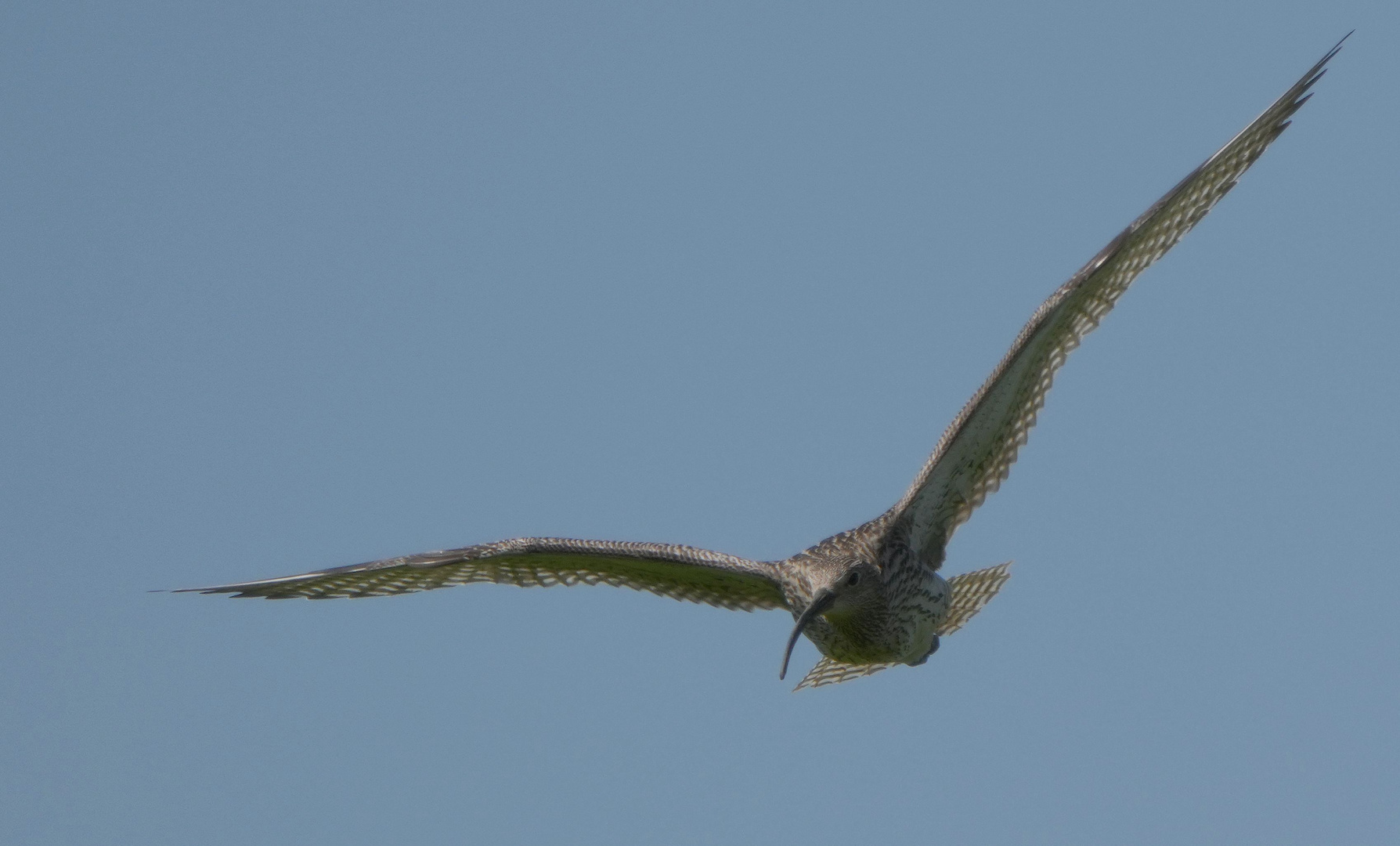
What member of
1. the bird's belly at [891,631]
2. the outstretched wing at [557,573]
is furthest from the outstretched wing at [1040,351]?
the outstretched wing at [557,573]

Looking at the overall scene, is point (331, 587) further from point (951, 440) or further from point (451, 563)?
point (951, 440)

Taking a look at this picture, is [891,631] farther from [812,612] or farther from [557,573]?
[557,573]

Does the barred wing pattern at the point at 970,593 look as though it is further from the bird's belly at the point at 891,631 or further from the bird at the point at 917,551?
the bird's belly at the point at 891,631

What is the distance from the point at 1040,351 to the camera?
13.9 meters

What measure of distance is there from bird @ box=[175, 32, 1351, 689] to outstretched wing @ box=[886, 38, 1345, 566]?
0.04ft

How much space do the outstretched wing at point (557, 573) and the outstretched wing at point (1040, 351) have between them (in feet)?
4.66

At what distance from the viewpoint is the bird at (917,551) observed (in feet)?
44.3

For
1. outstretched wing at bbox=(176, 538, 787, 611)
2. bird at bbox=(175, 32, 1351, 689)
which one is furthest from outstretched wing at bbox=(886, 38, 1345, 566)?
outstretched wing at bbox=(176, 538, 787, 611)

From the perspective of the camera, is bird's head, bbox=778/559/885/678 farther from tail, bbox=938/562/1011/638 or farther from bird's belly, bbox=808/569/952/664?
tail, bbox=938/562/1011/638

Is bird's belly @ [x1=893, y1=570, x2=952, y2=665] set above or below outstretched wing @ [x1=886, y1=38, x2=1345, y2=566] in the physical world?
below

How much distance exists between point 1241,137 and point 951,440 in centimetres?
313

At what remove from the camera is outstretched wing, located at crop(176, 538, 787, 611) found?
1444 centimetres

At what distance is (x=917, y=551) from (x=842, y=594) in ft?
3.86

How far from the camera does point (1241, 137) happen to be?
13.6 m
